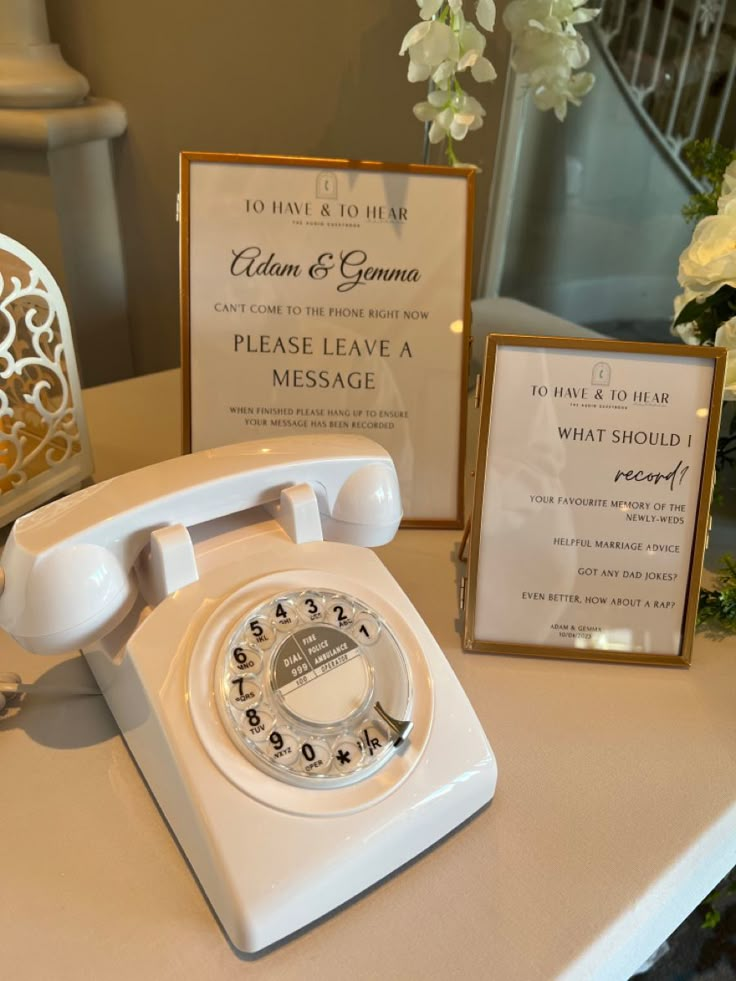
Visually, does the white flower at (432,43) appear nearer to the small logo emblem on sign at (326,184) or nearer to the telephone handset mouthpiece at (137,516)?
the small logo emblem on sign at (326,184)

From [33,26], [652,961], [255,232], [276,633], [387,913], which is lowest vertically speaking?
[652,961]

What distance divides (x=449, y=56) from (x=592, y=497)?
399 mm

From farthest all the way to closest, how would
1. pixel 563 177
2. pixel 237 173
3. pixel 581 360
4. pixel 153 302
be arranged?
pixel 153 302
pixel 563 177
pixel 237 173
pixel 581 360

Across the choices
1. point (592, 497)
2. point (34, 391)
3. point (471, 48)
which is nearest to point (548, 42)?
point (471, 48)

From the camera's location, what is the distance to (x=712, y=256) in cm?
72

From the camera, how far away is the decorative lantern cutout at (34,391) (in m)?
0.69

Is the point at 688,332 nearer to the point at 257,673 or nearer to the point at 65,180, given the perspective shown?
the point at 257,673

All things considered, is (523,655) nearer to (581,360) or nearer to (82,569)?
(581,360)

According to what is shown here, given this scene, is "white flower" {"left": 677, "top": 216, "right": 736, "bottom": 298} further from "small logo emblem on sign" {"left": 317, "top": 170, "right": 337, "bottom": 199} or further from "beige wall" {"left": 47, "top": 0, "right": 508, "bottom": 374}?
"beige wall" {"left": 47, "top": 0, "right": 508, "bottom": 374}

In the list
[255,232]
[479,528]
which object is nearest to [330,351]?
[255,232]

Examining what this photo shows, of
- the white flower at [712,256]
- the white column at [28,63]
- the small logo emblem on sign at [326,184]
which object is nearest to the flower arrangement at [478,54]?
the small logo emblem on sign at [326,184]

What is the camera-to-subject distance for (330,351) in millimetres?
803

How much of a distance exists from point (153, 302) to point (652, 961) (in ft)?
4.15

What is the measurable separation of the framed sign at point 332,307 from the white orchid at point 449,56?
0.16 ft
